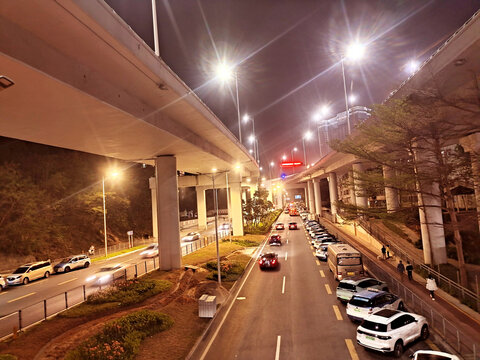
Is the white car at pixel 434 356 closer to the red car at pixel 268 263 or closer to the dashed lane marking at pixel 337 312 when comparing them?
the dashed lane marking at pixel 337 312

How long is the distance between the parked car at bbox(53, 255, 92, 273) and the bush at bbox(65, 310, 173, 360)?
1963 cm

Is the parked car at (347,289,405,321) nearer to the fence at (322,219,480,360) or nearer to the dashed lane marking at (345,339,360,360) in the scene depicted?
the fence at (322,219,480,360)

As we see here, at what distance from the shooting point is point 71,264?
100 ft

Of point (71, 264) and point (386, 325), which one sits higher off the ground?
point (71, 264)

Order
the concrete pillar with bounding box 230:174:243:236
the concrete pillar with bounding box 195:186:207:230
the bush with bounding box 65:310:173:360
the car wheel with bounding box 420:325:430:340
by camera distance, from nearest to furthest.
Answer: the bush with bounding box 65:310:173:360 < the car wheel with bounding box 420:325:430:340 < the concrete pillar with bounding box 230:174:243:236 < the concrete pillar with bounding box 195:186:207:230

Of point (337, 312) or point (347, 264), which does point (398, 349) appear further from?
point (347, 264)

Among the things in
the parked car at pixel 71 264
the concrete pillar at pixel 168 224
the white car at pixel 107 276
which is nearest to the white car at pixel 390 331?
the concrete pillar at pixel 168 224

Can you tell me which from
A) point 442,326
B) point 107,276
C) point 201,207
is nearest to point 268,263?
point 107,276

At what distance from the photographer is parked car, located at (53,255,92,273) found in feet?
97.6

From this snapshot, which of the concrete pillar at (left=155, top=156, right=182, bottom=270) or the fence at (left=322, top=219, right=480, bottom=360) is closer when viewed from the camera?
the fence at (left=322, top=219, right=480, bottom=360)

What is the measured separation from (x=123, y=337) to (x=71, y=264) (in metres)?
22.2

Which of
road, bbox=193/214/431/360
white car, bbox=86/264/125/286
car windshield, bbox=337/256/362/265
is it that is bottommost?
road, bbox=193/214/431/360

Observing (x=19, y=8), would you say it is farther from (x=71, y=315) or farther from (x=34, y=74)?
(x=71, y=315)

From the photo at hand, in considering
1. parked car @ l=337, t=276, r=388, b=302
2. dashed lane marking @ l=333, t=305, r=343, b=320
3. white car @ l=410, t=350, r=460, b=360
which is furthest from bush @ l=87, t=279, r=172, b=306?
white car @ l=410, t=350, r=460, b=360
